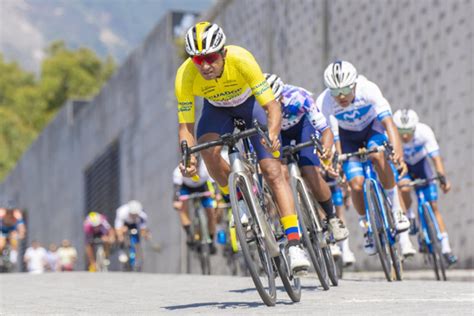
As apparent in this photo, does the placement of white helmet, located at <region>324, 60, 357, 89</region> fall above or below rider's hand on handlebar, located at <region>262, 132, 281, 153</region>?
above

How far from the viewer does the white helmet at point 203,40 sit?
8.91 metres

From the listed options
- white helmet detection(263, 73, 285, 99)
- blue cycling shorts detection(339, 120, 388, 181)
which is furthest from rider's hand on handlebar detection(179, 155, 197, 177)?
blue cycling shorts detection(339, 120, 388, 181)

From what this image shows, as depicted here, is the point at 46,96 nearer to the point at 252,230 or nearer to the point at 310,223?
the point at 310,223

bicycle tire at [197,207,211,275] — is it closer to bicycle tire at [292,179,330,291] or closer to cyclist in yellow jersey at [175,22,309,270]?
bicycle tire at [292,179,330,291]

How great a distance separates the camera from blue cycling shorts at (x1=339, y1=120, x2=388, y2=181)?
12648 mm

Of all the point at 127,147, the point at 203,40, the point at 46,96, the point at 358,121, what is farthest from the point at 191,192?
the point at 46,96

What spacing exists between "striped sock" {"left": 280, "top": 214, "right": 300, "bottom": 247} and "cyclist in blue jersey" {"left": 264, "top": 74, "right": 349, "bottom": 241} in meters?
1.54

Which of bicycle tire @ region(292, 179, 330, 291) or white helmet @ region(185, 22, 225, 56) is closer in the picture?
white helmet @ region(185, 22, 225, 56)

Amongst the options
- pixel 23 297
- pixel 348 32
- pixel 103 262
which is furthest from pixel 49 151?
pixel 23 297

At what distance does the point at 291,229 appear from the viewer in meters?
9.37

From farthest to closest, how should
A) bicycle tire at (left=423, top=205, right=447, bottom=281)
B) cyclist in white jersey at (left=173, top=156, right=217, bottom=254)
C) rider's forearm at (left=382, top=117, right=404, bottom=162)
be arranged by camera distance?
cyclist in white jersey at (left=173, top=156, right=217, bottom=254) → bicycle tire at (left=423, top=205, right=447, bottom=281) → rider's forearm at (left=382, top=117, right=404, bottom=162)

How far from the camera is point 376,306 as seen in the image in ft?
28.9

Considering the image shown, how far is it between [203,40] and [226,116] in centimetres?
100

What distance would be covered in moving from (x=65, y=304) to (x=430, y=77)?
1019 cm
